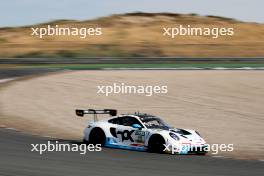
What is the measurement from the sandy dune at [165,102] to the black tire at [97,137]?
102 inches

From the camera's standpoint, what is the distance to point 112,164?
1573 centimetres

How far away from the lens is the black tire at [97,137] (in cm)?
2002

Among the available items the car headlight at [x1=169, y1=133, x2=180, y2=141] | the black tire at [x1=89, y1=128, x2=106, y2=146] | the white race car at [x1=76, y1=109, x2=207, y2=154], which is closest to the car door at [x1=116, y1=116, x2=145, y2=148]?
the white race car at [x1=76, y1=109, x2=207, y2=154]

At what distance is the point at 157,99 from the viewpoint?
33.9m

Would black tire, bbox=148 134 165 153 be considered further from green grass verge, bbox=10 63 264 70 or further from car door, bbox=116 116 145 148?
green grass verge, bbox=10 63 264 70

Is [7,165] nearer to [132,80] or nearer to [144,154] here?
[144,154]

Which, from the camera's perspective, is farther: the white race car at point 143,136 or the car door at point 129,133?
the car door at point 129,133

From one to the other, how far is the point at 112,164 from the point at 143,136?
3.31m

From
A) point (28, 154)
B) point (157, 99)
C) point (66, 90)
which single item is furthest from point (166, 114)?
point (28, 154)

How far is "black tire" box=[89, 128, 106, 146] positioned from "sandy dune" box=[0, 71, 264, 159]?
2.59 m

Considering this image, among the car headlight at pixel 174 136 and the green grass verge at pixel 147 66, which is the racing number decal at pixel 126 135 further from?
the green grass verge at pixel 147 66

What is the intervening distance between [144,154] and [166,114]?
1098 cm

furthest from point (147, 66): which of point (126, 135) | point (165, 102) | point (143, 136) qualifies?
point (143, 136)

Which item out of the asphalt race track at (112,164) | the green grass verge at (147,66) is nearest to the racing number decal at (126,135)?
the asphalt race track at (112,164)
